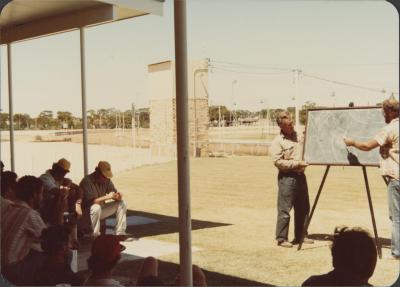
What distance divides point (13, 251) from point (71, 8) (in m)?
4.44

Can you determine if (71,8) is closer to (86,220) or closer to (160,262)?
(86,220)

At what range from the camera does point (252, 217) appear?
837cm

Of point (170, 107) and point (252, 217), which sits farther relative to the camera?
point (170, 107)

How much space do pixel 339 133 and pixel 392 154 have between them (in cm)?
75

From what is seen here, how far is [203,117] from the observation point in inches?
1136

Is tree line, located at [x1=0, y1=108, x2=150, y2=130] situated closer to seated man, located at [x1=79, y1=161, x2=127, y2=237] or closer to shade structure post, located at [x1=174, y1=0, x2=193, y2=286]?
seated man, located at [x1=79, y1=161, x2=127, y2=237]

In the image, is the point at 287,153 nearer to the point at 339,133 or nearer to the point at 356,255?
the point at 339,133

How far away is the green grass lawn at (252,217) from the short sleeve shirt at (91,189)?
95 cm

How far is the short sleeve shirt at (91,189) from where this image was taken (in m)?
6.14

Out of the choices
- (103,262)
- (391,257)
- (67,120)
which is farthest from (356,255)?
(67,120)

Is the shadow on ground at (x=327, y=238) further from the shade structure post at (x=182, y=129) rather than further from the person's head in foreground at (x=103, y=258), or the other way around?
the person's head in foreground at (x=103, y=258)

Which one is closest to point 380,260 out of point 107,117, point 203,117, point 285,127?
point 285,127

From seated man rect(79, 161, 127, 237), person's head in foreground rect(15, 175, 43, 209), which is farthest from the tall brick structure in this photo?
person's head in foreground rect(15, 175, 43, 209)

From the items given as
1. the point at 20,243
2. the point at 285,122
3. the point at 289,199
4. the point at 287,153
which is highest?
the point at 285,122
